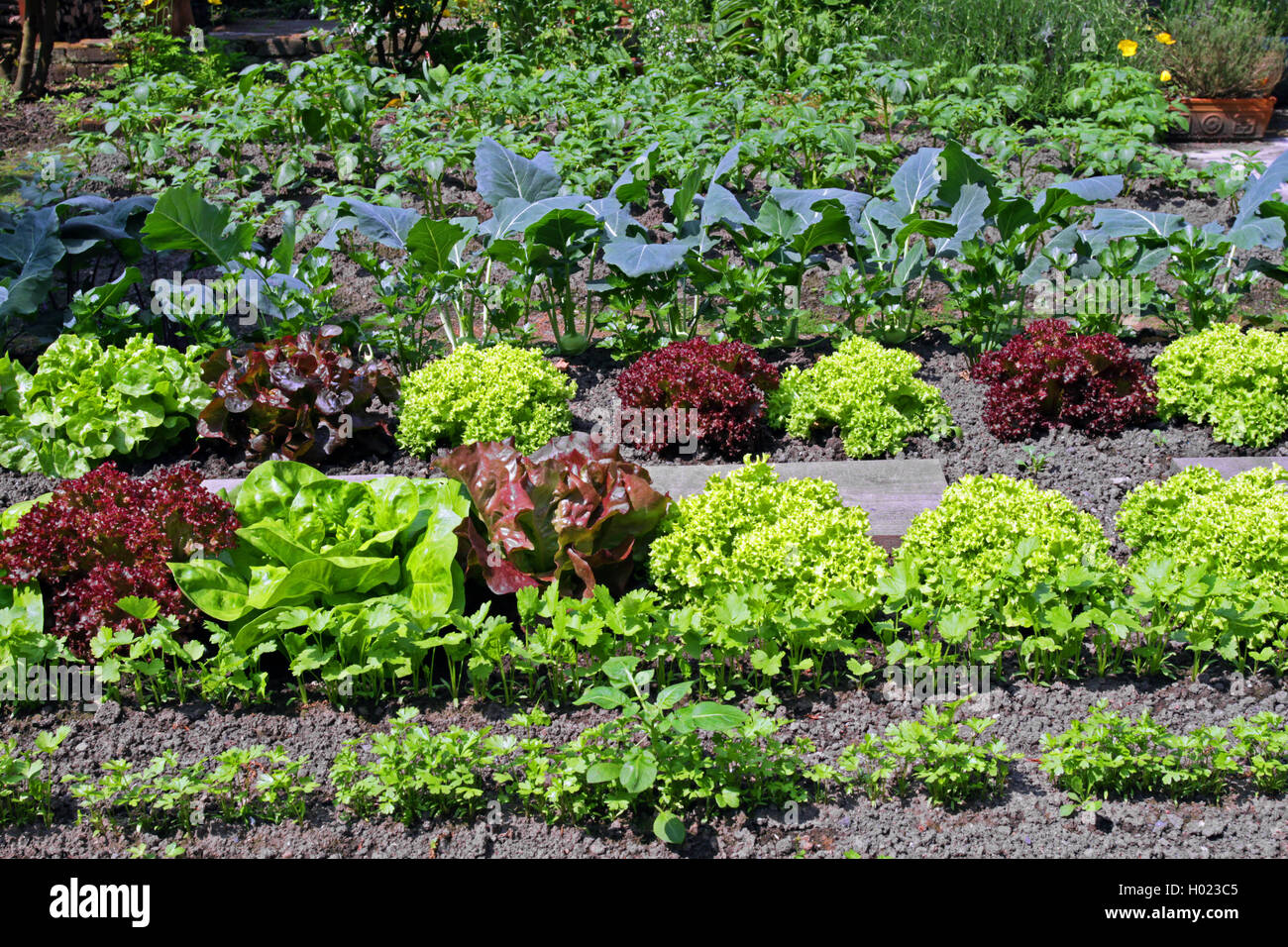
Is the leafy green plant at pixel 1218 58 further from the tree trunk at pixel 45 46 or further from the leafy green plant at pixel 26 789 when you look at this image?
the tree trunk at pixel 45 46

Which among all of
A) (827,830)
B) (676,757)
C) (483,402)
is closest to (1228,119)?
(483,402)

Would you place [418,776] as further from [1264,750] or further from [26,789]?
[1264,750]

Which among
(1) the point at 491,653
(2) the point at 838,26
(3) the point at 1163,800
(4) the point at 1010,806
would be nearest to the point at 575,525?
(1) the point at 491,653

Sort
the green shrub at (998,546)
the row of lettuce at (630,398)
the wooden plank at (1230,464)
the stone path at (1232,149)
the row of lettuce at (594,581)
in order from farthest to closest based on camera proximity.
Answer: the stone path at (1232,149)
the row of lettuce at (630,398)
the wooden plank at (1230,464)
the green shrub at (998,546)
the row of lettuce at (594,581)

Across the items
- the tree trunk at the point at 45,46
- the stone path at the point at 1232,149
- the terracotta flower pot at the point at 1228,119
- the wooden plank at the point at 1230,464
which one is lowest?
the wooden plank at the point at 1230,464

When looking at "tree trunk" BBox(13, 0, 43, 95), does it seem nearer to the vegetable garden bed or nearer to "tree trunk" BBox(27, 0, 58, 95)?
"tree trunk" BBox(27, 0, 58, 95)

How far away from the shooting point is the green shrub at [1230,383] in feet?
15.9

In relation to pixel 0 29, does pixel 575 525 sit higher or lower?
lower

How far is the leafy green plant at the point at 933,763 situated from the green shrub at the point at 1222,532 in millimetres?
896

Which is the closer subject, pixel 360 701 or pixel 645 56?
pixel 360 701

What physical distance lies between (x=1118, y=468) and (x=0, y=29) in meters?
Result: 11.5

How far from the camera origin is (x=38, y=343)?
626 centimetres

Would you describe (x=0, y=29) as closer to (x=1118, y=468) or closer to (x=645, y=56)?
(x=645, y=56)

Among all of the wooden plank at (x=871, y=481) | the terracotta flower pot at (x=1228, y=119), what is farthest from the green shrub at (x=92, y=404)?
the terracotta flower pot at (x=1228, y=119)
